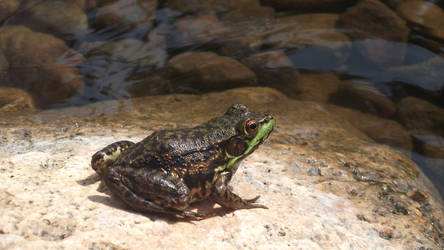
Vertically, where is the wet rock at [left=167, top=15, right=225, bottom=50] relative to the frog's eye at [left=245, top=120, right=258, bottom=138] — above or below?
below

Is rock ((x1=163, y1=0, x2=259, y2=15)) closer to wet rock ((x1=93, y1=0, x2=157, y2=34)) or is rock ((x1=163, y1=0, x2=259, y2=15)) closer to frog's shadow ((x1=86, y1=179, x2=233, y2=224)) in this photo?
wet rock ((x1=93, y1=0, x2=157, y2=34))

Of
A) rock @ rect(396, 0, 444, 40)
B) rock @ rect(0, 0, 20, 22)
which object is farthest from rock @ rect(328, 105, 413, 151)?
rock @ rect(0, 0, 20, 22)

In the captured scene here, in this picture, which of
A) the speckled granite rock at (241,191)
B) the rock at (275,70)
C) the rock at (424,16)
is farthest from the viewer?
the rock at (424,16)

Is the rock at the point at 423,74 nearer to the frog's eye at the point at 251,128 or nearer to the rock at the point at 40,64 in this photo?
the frog's eye at the point at 251,128

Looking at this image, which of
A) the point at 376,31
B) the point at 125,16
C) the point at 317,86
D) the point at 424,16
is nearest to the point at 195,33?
the point at 125,16

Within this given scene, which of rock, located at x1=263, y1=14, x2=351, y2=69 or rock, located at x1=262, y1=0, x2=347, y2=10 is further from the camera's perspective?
rock, located at x1=262, y1=0, x2=347, y2=10

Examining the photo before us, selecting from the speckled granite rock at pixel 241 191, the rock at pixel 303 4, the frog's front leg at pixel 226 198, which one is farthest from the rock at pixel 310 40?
the frog's front leg at pixel 226 198
